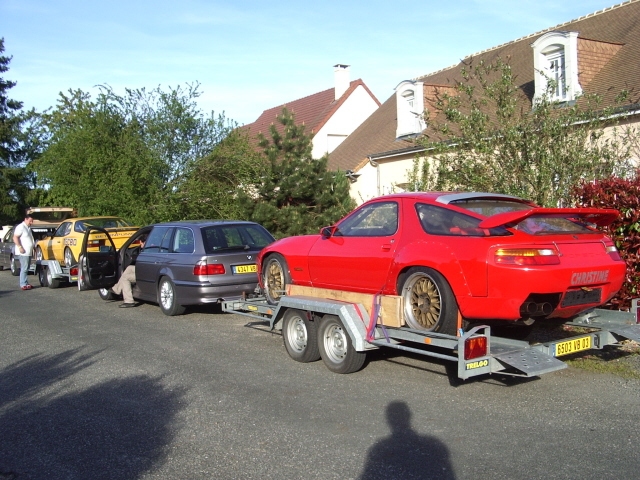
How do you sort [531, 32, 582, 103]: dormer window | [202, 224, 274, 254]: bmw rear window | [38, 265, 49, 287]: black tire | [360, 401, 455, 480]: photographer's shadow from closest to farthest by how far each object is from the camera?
[360, 401, 455, 480]: photographer's shadow < [202, 224, 274, 254]: bmw rear window < [531, 32, 582, 103]: dormer window < [38, 265, 49, 287]: black tire

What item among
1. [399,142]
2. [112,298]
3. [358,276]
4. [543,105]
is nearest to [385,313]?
[358,276]

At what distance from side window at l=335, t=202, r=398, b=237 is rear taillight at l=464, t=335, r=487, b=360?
5.65 feet

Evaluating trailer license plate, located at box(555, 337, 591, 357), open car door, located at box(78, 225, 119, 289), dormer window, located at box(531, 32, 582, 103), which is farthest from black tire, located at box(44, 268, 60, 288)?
trailer license plate, located at box(555, 337, 591, 357)

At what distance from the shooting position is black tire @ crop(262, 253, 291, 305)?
8.87m

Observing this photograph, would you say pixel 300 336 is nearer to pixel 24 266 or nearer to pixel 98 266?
pixel 98 266

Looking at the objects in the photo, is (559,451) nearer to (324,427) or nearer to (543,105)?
(324,427)

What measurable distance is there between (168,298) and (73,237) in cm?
661

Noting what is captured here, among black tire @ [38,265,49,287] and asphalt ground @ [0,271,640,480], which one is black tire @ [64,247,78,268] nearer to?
black tire @ [38,265,49,287]

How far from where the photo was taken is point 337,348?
7.65m

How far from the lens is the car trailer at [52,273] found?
56.4 ft

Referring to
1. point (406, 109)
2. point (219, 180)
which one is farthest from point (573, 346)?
point (219, 180)

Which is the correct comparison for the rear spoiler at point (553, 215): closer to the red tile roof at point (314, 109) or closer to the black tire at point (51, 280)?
the black tire at point (51, 280)

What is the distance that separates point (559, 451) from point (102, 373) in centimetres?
526

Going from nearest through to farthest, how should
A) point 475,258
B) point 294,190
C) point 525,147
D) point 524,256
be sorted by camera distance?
point 524,256 < point 475,258 < point 525,147 < point 294,190
